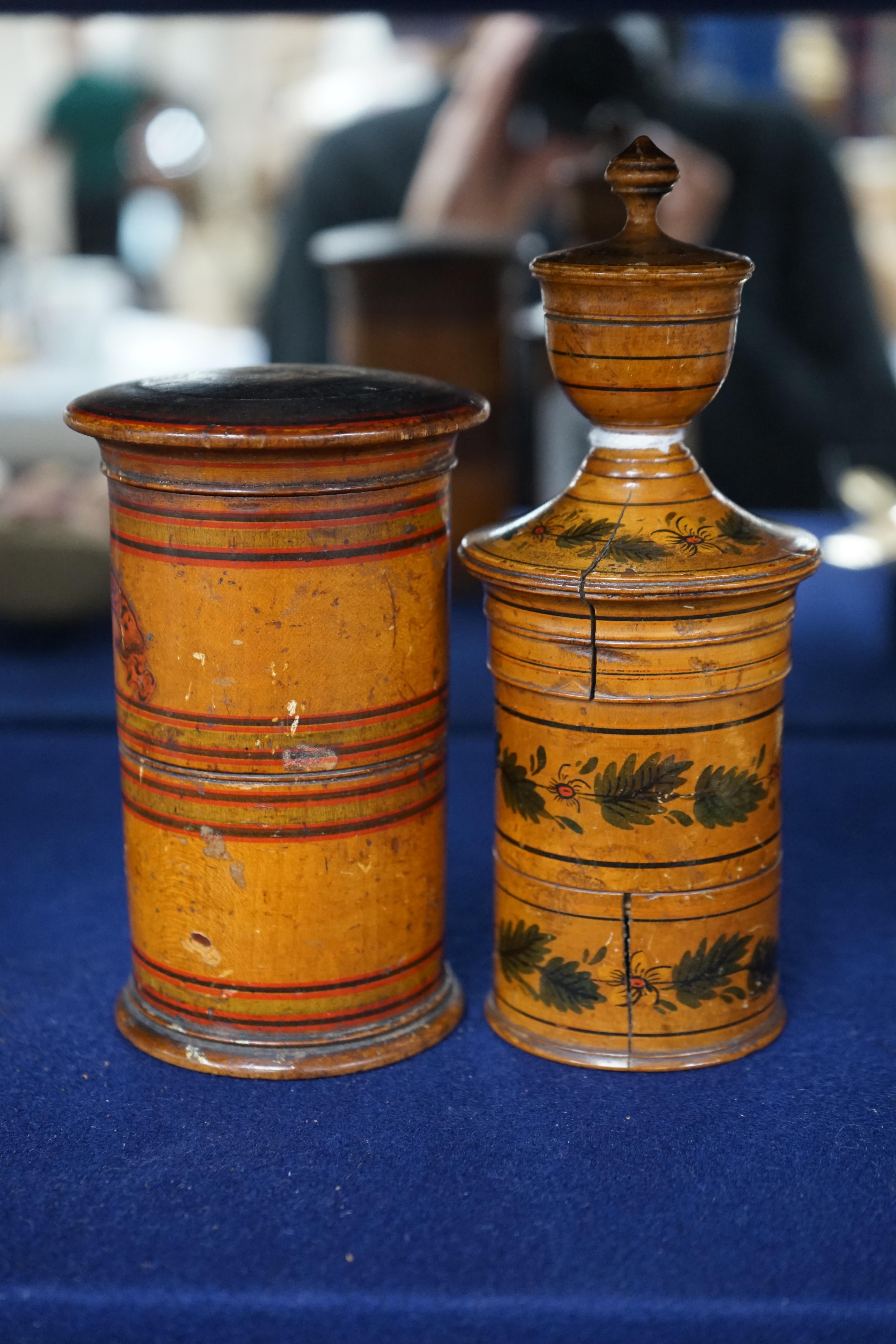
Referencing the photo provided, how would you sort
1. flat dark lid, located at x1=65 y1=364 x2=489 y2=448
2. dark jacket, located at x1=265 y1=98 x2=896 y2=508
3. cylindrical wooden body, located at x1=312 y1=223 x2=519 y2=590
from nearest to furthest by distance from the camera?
flat dark lid, located at x1=65 y1=364 x2=489 y2=448 < cylindrical wooden body, located at x1=312 y1=223 x2=519 y2=590 < dark jacket, located at x1=265 y1=98 x2=896 y2=508

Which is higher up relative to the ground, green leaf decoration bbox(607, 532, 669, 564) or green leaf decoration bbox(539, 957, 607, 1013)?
green leaf decoration bbox(607, 532, 669, 564)

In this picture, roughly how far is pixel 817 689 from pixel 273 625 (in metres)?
0.87

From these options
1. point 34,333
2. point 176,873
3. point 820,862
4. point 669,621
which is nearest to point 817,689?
point 820,862

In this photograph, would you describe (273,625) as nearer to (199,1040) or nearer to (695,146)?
(199,1040)

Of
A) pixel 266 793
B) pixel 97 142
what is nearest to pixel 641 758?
pixel 266 793

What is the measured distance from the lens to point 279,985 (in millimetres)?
980

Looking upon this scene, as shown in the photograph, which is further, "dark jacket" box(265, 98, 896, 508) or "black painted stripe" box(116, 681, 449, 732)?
"dark jacket" box(265, 98, 896, 508)

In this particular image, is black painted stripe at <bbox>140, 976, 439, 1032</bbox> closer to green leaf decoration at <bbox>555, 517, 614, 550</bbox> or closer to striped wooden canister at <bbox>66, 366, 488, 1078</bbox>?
striped wooden canister at <bbox>66, 366, 488, 1078</bbox>

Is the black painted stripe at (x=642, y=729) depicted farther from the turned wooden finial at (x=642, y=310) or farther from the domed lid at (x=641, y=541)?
the turned wooden finial at (x=642, y=310)

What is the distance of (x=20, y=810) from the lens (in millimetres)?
1411

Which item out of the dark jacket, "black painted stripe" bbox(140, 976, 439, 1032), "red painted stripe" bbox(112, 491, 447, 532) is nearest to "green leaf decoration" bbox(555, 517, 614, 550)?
"red painted stripe" bbox(112, 491, 447, 532)

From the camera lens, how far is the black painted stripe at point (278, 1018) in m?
0.99

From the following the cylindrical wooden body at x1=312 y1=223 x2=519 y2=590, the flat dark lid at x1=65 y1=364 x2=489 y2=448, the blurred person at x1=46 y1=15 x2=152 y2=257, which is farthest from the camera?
the blurred person at x1=46 y1=15 x2=152 y2=257

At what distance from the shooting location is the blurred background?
184 centimetres
